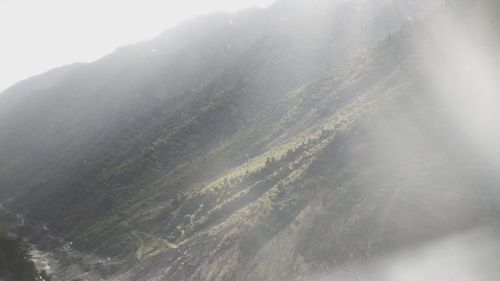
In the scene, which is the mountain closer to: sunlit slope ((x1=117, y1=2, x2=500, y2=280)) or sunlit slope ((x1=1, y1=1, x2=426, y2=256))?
sunlit slope ((x1=117, y1=2, x2=500, y2=280))

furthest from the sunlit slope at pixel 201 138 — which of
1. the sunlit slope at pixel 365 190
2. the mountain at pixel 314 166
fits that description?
the sunlit slope at pixel 365 190

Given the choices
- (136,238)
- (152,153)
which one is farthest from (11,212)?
(136,238)

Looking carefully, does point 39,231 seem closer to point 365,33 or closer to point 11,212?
point 11,212

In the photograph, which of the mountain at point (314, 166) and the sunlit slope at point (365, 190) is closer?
the sunlit slope at point (365, 190)

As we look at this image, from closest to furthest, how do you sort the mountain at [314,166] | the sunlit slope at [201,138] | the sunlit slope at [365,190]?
the sunlit slope at [365,190] → the mountain at [314,166] → the sunlit slope at [201,138]

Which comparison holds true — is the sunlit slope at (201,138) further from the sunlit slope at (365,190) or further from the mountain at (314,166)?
the sunlit slope at (365,190)

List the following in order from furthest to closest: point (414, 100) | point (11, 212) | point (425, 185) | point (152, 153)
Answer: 1. point (11, 212)
2. point (152, 153)
3. point (414, 100)
4. point (425, 185)

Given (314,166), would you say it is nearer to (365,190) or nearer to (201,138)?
(365,190)

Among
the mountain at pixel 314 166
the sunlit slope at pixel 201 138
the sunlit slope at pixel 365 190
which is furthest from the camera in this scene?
the sunlit slope at pixel 201 138
